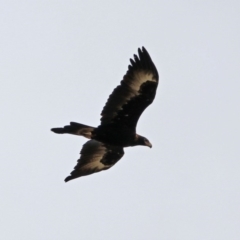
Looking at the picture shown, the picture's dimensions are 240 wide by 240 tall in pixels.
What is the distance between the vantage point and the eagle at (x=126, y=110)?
20.6 meters

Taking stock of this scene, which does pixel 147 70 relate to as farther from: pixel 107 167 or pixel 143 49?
pixel 107 167

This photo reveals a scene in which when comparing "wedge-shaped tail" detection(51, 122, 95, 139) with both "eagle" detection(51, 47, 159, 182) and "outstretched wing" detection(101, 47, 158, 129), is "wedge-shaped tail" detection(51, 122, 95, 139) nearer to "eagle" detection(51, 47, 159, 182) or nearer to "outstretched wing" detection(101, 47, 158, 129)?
"eagle" detection(51, 47, 159, 182)

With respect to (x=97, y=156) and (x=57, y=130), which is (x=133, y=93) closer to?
(x=57, y=130)

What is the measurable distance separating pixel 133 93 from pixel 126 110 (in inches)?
16.7

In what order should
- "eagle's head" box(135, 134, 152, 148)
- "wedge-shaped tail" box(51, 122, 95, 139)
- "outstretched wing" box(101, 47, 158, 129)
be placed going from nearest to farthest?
"outstretched wing" box(101, 47, 158, 129) < "wedge-shaped tail" box(51, 122, 95, 139) < "eagle's head" box(135, 134, 152, 148)

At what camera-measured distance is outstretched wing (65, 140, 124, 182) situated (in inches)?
875

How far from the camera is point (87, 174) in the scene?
2203cm

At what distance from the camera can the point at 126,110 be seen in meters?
21.0

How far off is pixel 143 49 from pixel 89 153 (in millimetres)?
3247

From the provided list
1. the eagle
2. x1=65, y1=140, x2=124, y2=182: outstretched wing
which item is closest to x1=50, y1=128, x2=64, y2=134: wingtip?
the eagle

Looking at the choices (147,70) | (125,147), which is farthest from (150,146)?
(147,70)

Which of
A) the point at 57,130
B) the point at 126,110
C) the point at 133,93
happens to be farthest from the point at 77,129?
the point at 133,93

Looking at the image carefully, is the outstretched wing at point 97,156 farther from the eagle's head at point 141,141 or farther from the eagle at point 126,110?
the eagle's head at point 141,141

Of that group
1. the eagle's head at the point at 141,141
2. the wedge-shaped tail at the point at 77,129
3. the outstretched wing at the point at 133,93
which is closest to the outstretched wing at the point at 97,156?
the eagle's head at the point at 141,141
